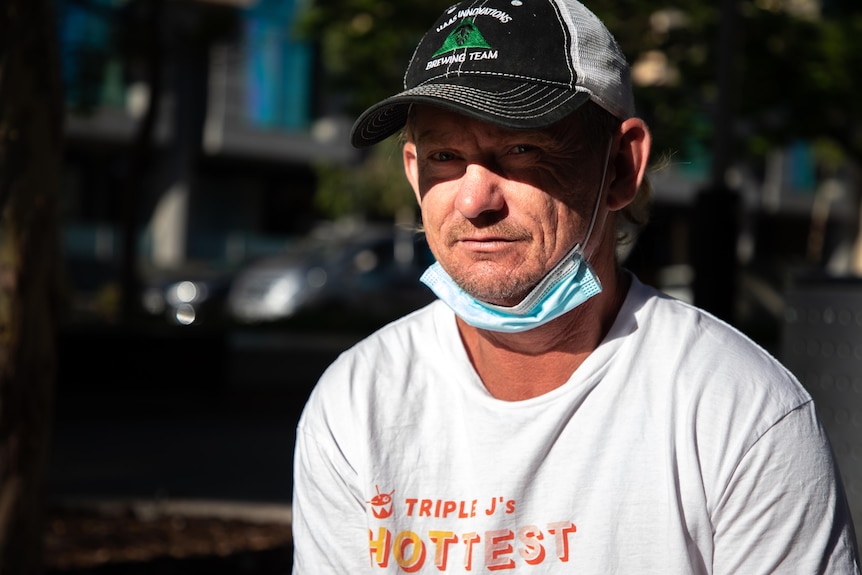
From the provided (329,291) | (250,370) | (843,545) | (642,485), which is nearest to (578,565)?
(642,485)

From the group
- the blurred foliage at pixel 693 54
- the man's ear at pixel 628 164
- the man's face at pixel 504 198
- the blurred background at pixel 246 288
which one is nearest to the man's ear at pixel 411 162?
the man's face at pixel 504 198

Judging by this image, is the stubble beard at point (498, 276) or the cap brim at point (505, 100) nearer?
the cap brim at point (505, 100)

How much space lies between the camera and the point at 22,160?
4.48m

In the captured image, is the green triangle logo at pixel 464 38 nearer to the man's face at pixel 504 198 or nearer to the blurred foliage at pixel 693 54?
the man's face at pixel 504 198

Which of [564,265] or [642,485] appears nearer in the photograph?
[642,485]

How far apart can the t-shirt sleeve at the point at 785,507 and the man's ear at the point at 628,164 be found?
1.86 feet

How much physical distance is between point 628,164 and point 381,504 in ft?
2.66

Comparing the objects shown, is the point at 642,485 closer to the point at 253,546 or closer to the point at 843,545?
the point at 843,545

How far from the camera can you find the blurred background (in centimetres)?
450

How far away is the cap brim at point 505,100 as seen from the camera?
2.13 m

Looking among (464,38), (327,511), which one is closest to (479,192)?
(464,38)

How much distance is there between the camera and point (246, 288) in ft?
65.3

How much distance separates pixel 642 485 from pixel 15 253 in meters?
3.13

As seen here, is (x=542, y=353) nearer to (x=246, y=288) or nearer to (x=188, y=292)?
(x=246, y=288)
